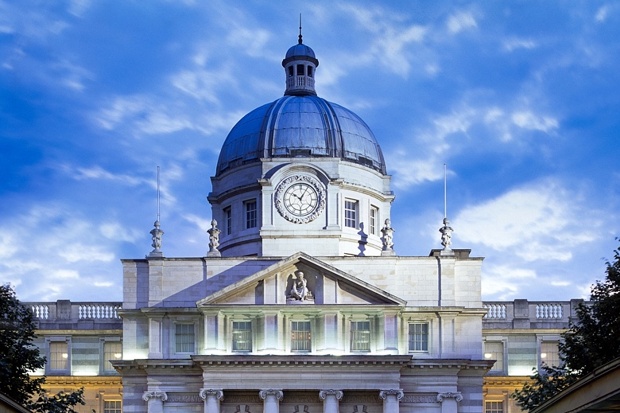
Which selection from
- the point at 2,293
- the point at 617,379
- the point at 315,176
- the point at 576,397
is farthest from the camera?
the point at 315,176

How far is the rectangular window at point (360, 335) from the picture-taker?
2901 inches

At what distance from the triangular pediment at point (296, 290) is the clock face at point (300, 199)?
8.63m

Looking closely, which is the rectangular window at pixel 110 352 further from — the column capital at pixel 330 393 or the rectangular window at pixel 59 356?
the column capital at pixel 330 393

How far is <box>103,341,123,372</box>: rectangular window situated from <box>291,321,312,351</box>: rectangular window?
1540 cm

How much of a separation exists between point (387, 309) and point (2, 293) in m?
23.1

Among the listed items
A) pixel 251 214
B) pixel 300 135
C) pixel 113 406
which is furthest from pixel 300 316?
pixel 113 406

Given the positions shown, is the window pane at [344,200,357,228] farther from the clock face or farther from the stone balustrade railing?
the stone balustrade railing

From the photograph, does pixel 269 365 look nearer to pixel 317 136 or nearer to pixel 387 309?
pixel 387 309

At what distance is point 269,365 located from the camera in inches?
2852

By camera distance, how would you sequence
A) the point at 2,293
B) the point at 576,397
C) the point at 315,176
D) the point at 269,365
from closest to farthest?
the point at 576,397 → the point at 2,293 → the point at 269,365 → the point at 315,176

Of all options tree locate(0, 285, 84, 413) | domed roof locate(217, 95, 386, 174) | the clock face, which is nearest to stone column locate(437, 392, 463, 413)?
the clock face

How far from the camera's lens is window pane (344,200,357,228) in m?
83.8

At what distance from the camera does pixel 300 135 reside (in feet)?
279

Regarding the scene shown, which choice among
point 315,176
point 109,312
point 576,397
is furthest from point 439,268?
point 576,397
